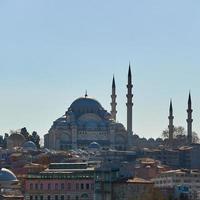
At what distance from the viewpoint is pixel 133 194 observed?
7356 cm

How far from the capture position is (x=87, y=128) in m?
135

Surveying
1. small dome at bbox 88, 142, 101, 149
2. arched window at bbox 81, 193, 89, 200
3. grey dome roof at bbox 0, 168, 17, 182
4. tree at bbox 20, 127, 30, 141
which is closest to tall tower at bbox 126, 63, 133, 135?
small dome at bbox 88, 142, 101, 149

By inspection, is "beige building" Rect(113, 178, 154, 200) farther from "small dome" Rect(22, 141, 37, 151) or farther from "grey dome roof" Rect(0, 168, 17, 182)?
"small dome" Rect(22, 141, 37, 151)

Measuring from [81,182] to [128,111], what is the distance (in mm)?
42089

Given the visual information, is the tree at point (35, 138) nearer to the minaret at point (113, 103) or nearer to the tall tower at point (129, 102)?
the minaret at point (113, 103)

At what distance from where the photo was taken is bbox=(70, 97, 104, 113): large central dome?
13550 cm

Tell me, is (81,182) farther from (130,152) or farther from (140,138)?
(140,138)

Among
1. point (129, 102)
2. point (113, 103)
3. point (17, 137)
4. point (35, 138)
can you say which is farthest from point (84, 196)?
point (35, 138)

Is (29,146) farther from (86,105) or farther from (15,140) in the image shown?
(86,105)

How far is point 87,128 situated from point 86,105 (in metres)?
2.72

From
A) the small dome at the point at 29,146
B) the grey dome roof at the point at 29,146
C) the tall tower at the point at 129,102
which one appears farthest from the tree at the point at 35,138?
the tall tower at the point at 129,102

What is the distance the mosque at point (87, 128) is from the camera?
439 ft

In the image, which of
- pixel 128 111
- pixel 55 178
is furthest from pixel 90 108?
pixel 55 178

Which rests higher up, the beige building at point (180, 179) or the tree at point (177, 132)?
the tree at point (177, 132)
